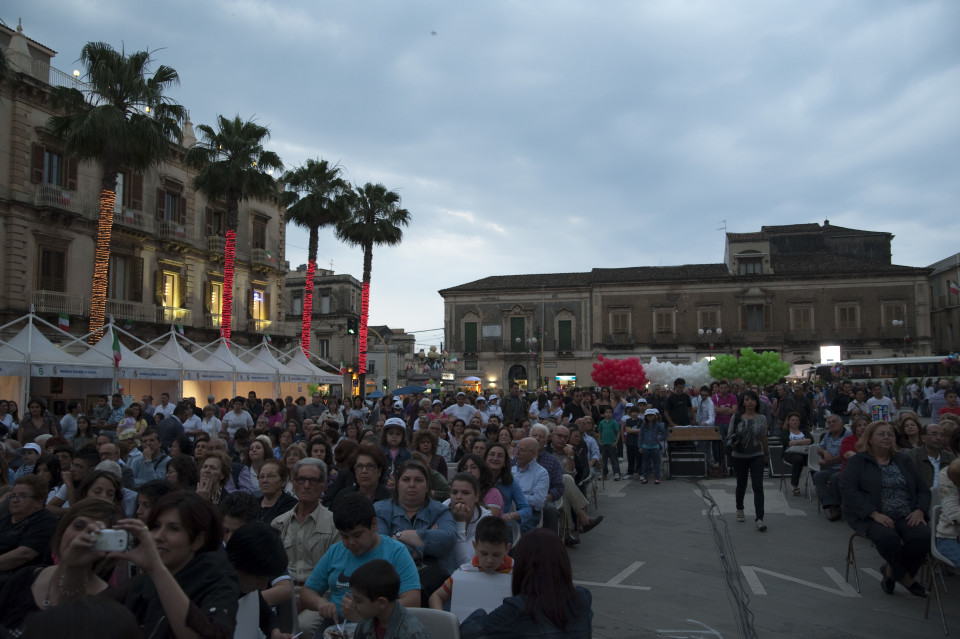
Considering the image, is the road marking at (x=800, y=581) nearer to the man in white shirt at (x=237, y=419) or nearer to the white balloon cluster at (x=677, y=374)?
the man in white shirt at (x=237, y=419)

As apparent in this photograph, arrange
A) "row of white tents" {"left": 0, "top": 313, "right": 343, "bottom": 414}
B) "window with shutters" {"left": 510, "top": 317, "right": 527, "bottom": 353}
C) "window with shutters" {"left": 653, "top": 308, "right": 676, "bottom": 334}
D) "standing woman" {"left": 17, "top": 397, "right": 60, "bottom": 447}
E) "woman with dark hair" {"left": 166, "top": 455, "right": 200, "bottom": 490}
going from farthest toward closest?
"window with shutters" {"left": 510, "top": 317, "right": 527, "bottom": 353}, "window with shutters" {"left": 653, "top": 308, "right": 676, "bottom": 334}, "row of white tents" {"left": 0, "top": 313, "right": 343, "bottom": 414}, "standing woman" {"left": 17, "top": 397, "right": 60, "bottom": 447}, "woman with dark hair" {"left": 166, "top": 455, "right": 200, "bottom": 490}

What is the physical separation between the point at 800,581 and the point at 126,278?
28.2 m

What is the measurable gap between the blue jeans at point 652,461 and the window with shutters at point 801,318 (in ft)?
124

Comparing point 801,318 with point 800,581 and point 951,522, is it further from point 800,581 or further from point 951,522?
point 951,522

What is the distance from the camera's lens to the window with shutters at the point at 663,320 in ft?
160

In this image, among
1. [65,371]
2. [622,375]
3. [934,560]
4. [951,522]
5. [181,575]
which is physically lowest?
[934,560]

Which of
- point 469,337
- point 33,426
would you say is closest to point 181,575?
point 33,426

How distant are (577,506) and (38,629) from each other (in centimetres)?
687

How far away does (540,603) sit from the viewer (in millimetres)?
2926

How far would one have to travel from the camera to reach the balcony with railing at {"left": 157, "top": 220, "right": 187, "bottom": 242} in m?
29.7

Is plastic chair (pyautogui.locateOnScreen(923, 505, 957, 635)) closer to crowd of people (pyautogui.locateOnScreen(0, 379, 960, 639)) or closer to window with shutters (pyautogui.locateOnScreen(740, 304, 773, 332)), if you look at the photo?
crowd of people (pyautogui.locateOnScreen(0, 379, 960, 639))

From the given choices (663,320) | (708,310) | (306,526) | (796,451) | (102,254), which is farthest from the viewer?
(663,320)

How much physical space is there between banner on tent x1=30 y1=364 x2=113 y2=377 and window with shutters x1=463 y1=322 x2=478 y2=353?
1365 inches

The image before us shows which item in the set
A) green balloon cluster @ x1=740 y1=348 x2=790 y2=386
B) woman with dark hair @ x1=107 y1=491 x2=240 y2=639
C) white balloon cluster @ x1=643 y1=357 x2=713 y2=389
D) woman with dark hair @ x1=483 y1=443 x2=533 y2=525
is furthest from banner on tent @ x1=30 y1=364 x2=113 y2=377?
green balloon cluster @ x1=740 y1=348 x2=790 y2=386
